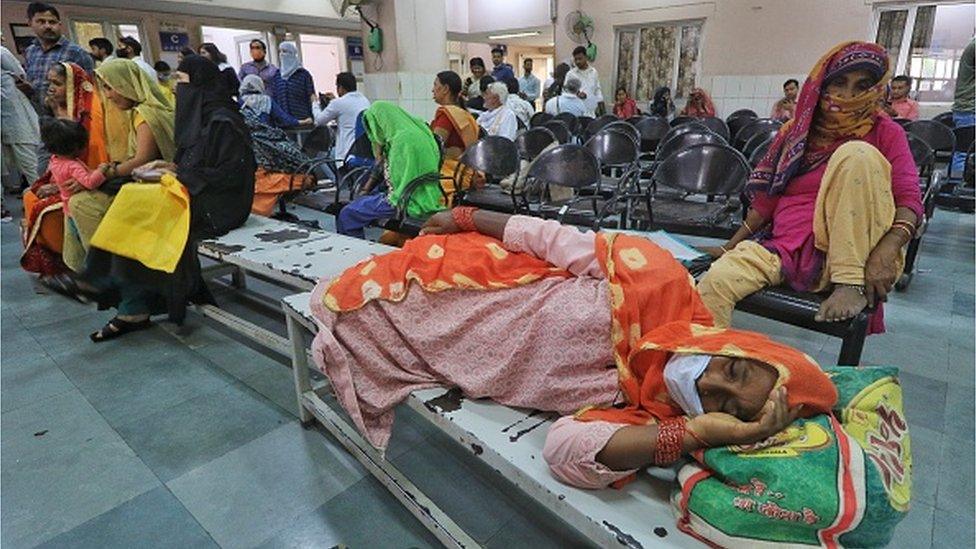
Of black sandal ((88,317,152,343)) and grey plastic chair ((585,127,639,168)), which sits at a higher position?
grey plastic chair ((585,127,639,168))

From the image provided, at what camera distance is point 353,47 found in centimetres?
1252

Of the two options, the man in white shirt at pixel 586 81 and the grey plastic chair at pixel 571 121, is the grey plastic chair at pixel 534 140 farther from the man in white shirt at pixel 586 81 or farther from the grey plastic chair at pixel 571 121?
the man in white shirt at pixel 586 81

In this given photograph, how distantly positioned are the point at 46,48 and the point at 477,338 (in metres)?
4.73

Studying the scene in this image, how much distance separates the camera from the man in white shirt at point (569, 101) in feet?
22.0

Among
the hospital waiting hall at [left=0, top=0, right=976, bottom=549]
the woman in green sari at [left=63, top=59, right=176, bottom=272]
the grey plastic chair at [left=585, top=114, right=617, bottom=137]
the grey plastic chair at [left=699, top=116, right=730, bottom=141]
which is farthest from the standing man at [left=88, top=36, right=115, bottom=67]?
the grey plastic chair at [left=699, top=116, right=730, bottom=141]

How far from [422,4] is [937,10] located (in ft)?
20.7

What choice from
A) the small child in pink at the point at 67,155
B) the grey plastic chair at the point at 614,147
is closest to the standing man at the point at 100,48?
the small child in pink at the point at 67,155

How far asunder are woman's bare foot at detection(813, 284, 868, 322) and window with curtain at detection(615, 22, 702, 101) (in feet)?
24.5

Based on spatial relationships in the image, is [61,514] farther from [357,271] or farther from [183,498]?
[357,271]

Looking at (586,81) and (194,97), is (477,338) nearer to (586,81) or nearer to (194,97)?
(194,97)

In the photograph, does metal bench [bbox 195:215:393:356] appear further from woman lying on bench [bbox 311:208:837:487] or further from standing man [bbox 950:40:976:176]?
standing man [bbox 950:40:976:176]

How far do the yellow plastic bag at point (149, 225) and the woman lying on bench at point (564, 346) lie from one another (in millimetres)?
1246

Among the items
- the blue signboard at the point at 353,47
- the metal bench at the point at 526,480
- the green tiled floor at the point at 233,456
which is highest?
the blue signboard at the point at 353,47

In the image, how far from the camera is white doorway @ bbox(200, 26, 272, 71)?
10883 mm
